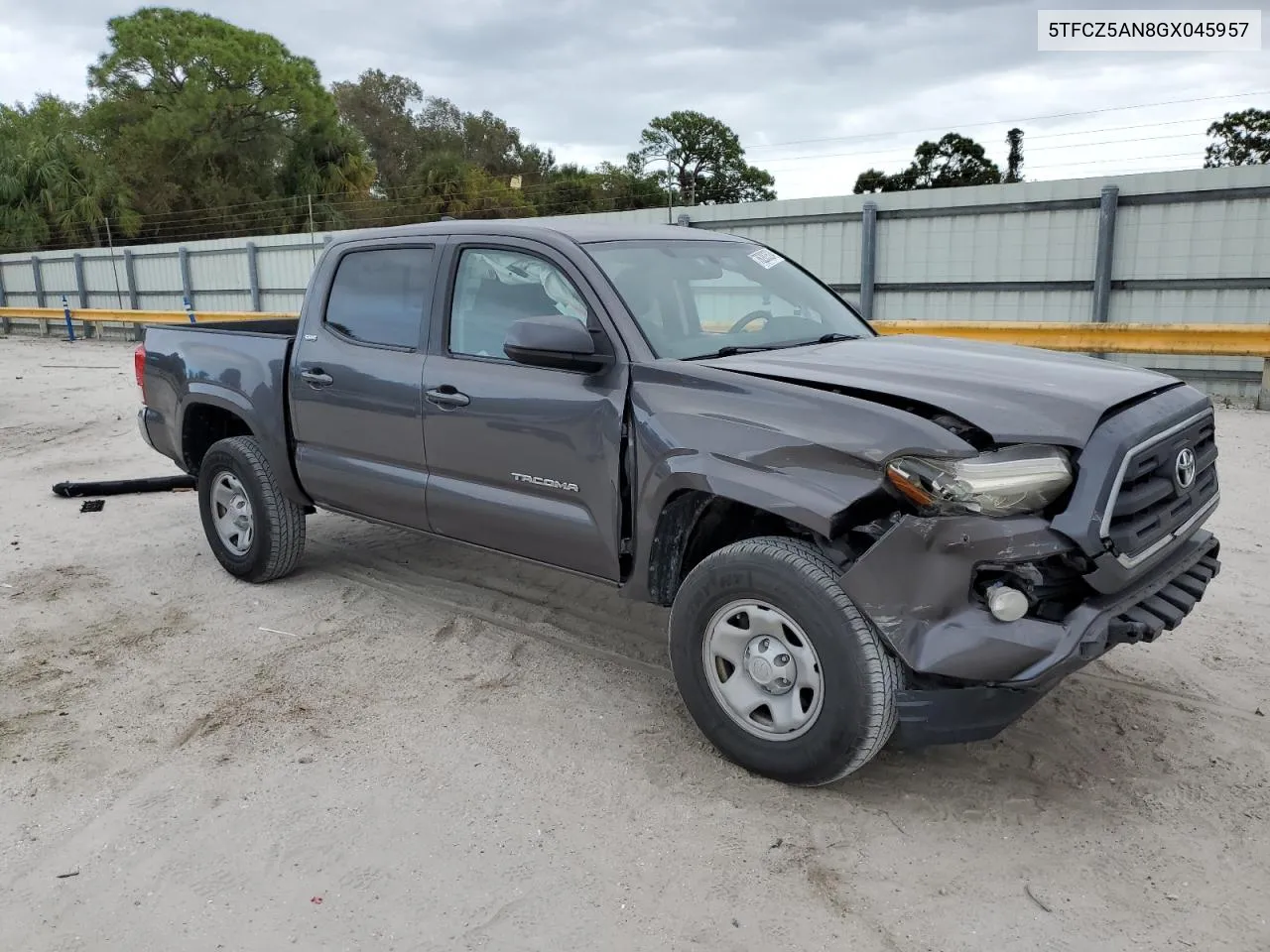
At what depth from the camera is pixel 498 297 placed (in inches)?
162

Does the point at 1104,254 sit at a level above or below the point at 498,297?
above

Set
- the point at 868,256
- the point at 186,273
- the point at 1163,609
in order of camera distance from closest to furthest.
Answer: the point at 1163,609, the point at 868,256, the point at 186,273

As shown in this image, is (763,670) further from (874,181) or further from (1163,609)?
(874,181)

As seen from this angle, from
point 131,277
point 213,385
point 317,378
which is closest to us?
point 317,378

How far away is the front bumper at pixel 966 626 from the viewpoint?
275 cm

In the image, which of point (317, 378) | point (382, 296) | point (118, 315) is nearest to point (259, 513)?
point (317, 378)

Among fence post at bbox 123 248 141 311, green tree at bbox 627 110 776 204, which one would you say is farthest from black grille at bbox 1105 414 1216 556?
green tree at bbox 627 110 776 204

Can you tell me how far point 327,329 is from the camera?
4766 millimetres

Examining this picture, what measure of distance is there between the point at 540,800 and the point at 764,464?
1.30 meters

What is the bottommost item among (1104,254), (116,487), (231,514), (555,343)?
(116,487)

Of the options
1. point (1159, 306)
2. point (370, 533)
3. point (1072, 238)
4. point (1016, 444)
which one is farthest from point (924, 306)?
point (1016, 444)

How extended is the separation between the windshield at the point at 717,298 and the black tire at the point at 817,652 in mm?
905

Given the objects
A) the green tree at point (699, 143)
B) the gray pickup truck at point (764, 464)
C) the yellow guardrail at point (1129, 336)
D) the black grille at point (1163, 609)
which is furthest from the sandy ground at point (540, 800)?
the green tree at point (699, 143)

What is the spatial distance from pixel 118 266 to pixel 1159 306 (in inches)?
958
